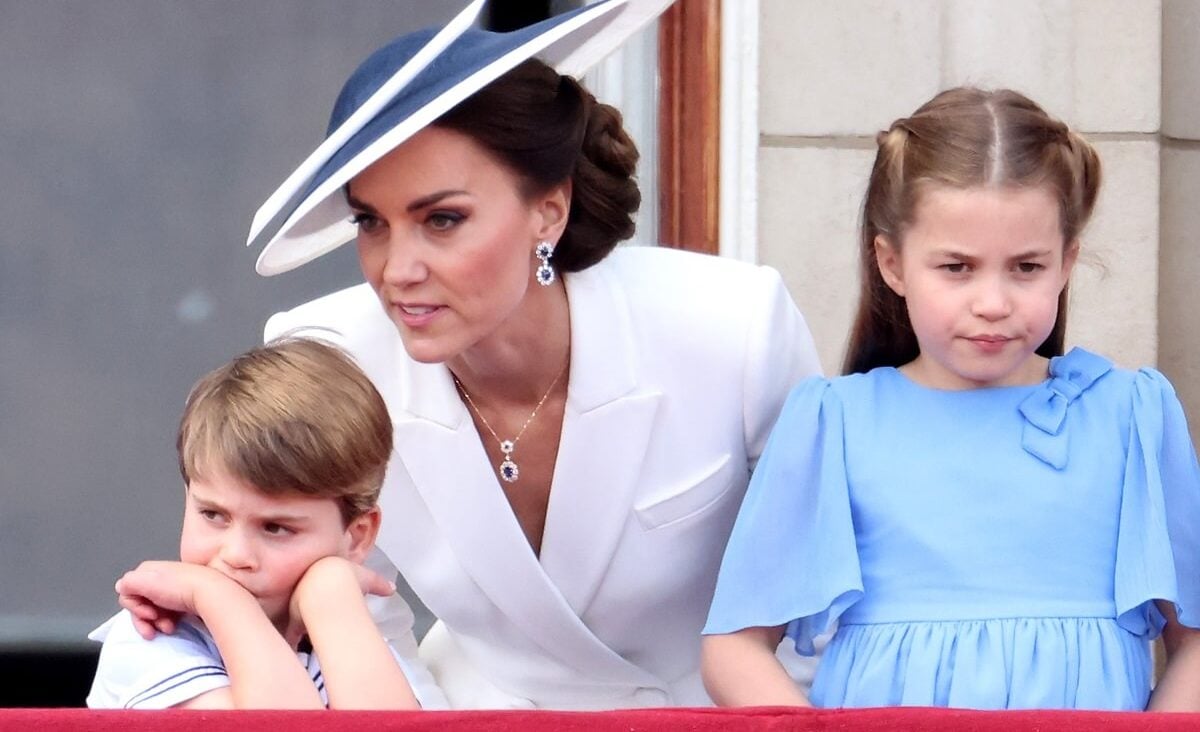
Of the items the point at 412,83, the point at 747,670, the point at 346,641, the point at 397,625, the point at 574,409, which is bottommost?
the point at 397,625

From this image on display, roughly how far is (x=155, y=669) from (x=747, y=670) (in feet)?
2.19

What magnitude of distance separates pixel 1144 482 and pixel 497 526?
0.85 metres

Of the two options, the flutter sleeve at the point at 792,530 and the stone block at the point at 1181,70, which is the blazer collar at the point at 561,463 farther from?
the stone block at the point at 1181,70

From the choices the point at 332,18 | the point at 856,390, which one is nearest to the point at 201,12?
the point at 332,18

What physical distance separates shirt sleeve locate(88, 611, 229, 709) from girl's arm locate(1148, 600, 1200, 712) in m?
1.00

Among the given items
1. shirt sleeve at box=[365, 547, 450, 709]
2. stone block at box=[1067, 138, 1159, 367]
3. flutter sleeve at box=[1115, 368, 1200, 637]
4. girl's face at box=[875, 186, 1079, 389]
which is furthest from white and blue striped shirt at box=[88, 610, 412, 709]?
stone block at box=[1067, 138, 1159, 367]

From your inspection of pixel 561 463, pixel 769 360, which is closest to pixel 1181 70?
pixel 769 360

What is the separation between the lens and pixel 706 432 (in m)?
2.69

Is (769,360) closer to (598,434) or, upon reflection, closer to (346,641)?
(598,434)

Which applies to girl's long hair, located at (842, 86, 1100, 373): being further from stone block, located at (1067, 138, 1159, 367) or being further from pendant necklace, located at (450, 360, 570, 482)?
stone block, located at (1067, 138, 1159, 367)

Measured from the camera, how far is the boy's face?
82.5 inches

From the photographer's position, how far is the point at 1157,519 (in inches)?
88.3

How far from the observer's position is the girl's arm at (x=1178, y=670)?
2.21m

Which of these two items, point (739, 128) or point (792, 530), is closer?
point (792, 530)
